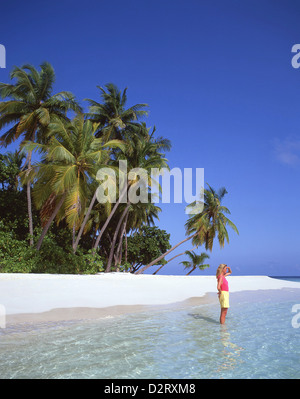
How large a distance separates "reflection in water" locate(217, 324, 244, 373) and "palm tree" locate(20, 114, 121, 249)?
10489 mm

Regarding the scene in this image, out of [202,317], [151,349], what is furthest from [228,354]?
[202,317]

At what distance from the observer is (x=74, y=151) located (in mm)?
15859

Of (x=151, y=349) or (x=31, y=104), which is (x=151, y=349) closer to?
(x=151, y=349)

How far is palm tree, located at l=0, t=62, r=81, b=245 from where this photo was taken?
57.8 ft

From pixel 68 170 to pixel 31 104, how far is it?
6.52 m

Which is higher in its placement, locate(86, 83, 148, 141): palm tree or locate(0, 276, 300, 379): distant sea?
locate(86, 83, 148, 141): palm tree

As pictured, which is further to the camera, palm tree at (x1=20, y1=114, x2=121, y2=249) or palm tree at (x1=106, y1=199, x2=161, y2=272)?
palm tree at (x1=106, y1=199, x2=161, y2=272)

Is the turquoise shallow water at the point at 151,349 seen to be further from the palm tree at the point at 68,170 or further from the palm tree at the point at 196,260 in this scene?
the palm tree at the point at 196,260

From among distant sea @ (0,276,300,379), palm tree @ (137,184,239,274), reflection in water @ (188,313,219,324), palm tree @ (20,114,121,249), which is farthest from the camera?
palm tree @ (137,184,239,274)

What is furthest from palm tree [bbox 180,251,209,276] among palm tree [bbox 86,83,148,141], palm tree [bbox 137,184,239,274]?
palm tree [bbox 86,83,148,141]

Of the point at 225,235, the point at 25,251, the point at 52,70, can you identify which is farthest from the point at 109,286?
the point at 225,235

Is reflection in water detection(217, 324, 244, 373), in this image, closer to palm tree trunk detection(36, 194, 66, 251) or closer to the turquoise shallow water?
the turquoise shallow water

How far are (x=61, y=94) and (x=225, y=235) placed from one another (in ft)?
54.6

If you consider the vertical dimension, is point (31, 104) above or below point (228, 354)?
above
